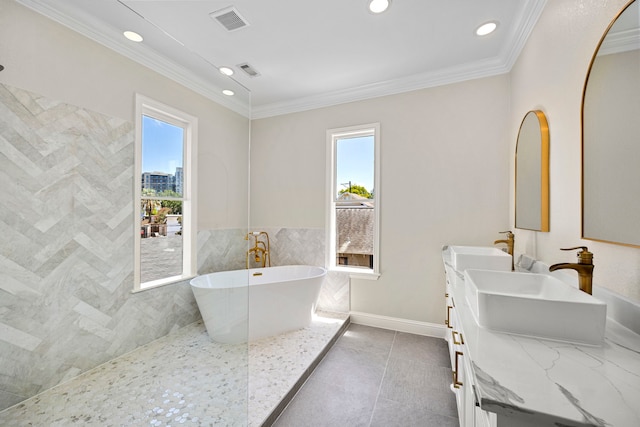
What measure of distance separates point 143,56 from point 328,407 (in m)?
3.19

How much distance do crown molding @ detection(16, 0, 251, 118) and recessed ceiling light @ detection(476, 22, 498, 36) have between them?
254 cm

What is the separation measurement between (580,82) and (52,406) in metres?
3.29

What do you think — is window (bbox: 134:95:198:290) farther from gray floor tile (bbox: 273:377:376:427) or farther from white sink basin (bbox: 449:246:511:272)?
white sink basin (bbox: 449:246:511:272)

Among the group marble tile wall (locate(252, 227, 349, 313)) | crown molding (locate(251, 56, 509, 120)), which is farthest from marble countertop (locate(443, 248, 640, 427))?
crown molding (locate(251, 56, 509, 120))

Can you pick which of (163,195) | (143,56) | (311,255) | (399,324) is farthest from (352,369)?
(143,56)

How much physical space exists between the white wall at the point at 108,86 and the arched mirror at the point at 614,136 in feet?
8.94

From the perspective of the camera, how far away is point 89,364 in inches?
67.9

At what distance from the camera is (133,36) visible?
6.83 feet

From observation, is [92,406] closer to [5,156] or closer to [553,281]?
[5,156]

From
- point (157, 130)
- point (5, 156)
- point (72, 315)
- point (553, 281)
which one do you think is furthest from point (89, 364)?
point (553, 281)

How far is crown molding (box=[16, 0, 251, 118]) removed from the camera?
5.66 feet

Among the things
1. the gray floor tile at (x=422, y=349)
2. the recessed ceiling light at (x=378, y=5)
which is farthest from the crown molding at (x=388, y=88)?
the gray floor tile at (x=422, y=349)

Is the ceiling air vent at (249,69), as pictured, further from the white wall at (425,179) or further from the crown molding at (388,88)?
the white wall at (425,179)

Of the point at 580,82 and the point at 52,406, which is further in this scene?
the point at 52,406
